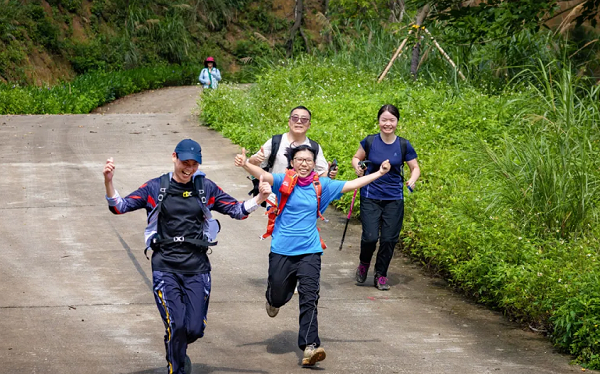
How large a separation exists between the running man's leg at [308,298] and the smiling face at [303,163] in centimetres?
61

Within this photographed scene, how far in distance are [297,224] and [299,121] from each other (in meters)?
1.26

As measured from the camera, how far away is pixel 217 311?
7.21 m

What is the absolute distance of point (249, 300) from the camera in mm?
7578

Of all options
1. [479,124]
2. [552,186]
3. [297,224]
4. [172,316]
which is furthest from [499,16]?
[172,316]

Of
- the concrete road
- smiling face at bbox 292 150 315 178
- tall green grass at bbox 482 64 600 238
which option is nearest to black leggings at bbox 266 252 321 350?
the concrete road

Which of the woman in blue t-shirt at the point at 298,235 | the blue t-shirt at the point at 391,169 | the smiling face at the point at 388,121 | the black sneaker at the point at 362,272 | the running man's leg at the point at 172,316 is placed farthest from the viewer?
the black sneaker at the point at 362,272

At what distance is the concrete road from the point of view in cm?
602

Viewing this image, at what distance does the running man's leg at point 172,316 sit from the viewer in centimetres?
521

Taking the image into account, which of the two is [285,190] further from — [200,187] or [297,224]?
[200,187]

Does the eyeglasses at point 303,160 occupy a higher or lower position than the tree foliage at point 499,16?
lower

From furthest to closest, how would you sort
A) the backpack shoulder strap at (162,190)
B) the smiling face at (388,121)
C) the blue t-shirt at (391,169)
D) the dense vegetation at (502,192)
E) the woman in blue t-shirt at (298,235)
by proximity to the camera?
the blue t-shirt at (391,169) < the smiling face at (388,121) < the dense vegetation at (502,192) < the woman in blue t-shirt at (298,235) < the backpack shoulder strap at (162,190)

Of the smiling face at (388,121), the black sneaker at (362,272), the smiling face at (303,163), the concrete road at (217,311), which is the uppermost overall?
the smiling face at (388,121)

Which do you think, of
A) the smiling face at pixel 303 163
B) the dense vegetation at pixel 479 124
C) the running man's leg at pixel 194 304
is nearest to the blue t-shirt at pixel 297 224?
the smiling face at pixel 303 163

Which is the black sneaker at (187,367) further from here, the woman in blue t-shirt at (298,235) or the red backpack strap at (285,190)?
the red backpack strap at (285,190)
